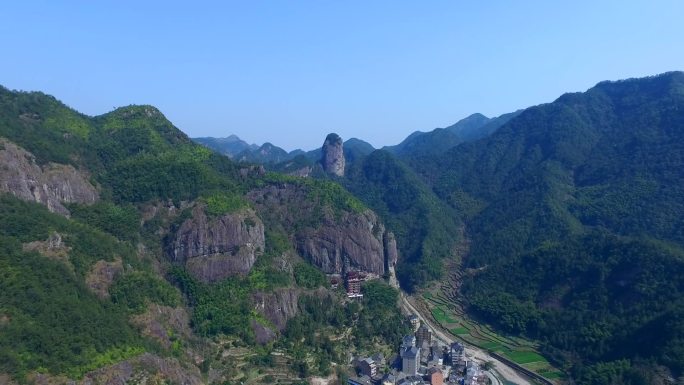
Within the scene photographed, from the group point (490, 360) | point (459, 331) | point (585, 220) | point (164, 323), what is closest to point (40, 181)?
point (164, 323)

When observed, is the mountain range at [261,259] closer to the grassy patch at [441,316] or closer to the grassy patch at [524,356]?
the grassy patch at [524,356]

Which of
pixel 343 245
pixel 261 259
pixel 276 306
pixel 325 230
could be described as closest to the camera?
pixel 276 306

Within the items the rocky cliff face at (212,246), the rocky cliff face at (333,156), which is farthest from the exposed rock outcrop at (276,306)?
the rocky cliff face at (333,156)

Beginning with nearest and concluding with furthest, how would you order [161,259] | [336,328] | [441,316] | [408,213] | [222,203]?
[161,259] < [336,328] < [222,203] < [441,316] < [408,213]

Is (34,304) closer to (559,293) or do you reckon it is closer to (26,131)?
(26,131)

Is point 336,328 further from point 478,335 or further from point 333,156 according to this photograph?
point 333,156

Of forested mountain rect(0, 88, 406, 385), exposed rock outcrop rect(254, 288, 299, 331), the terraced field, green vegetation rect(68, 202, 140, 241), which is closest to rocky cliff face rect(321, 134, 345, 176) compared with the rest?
forested mountain rect(0, 88, 406, 385)

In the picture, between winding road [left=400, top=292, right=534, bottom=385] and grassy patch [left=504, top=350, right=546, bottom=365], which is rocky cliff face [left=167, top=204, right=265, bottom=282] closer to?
winding road [left=400, top=292, right=534, bottom=385]
